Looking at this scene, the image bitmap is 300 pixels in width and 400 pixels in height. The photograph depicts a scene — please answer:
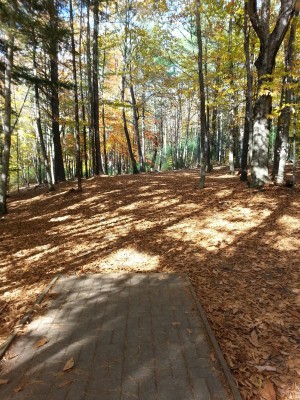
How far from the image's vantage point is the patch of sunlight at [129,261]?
624cm

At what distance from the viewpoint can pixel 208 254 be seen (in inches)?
260

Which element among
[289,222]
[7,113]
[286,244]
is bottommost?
[286,244]

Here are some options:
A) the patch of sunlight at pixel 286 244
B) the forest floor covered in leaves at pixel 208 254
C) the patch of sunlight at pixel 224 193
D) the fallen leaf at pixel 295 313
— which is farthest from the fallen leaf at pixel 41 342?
the patch of sunlight at pixel 224 193

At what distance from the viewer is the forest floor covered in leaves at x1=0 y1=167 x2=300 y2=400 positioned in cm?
384

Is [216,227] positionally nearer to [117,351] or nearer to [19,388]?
[117,351]

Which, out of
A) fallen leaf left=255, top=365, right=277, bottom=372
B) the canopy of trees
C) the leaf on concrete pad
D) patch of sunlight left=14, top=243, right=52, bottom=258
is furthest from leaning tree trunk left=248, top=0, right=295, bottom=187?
the leaf on concrete pad

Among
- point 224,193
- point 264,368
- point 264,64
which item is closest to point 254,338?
point 264,368

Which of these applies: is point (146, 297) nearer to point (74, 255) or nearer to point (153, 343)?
point (153, 343)

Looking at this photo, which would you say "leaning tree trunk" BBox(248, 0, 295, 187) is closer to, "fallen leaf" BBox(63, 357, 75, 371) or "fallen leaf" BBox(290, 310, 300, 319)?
"fallen leaf" BBox(290, 310, 300, 319)

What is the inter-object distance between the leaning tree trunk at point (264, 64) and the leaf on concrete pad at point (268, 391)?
861 cm

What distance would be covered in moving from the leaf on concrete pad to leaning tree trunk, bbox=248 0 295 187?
861 cm

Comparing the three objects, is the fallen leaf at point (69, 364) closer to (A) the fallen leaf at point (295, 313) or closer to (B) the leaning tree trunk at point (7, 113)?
(A) the fallen leaf at point (295, 313)

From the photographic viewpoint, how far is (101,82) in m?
26.4

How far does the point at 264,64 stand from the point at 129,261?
8.81 meters
